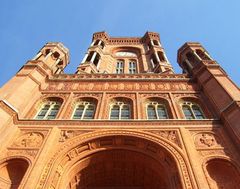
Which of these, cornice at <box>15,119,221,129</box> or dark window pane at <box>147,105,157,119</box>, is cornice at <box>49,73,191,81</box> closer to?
dark window pane at <box>147,105,157,119</box>

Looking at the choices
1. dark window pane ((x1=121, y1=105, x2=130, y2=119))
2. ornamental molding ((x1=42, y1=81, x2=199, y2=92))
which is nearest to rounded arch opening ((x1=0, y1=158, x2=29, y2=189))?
dark window pane ((x1=121, y1=105, x2=130, y2=119))

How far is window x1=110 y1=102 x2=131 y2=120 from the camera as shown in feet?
43.8

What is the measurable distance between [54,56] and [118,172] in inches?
419

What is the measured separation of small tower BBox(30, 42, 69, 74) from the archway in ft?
25.5

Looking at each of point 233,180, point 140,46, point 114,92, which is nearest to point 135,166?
point 233,180

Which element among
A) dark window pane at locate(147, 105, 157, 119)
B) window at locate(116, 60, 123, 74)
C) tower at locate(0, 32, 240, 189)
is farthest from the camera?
window at locate(116, 60, 123, 74)

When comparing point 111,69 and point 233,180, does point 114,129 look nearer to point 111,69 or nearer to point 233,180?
point 233,180

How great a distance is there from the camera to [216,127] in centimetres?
1172

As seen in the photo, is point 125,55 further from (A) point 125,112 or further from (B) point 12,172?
(B) point 12,172

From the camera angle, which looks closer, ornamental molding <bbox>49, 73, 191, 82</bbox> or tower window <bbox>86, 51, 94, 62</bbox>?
ornamental molding <bbox>49, 73, 191, 82</bbox>

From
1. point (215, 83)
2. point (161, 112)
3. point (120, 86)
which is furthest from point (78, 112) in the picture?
point (215, 83)

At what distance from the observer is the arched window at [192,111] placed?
43.8 feet

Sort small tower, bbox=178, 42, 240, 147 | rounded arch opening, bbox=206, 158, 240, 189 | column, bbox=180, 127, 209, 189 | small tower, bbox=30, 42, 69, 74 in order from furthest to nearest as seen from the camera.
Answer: small tower, bbox=30, 42, 69, 74 → small tower, bbox=178, 42, 240, 147 → rounded arch opening, bbox=206, 158, 240, 189 → column, bbox=180, 127, 209, 189

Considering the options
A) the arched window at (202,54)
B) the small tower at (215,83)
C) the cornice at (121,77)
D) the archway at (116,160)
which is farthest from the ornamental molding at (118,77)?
the archway at (116,160)
